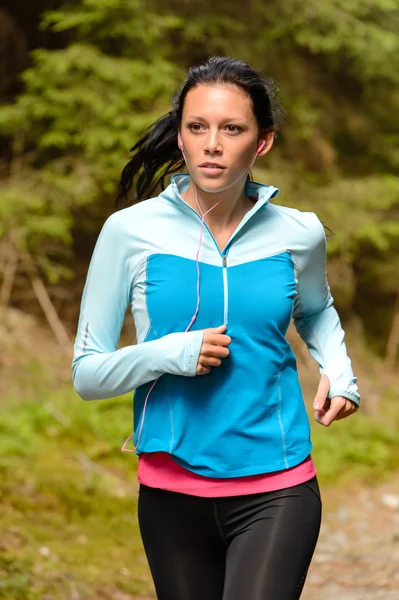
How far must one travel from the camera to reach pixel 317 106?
421 inches

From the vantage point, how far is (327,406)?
2797mm

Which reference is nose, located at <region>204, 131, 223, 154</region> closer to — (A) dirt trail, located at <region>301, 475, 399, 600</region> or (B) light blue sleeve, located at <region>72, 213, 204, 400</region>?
(B) light blue sleeve, located at <region>72, 213, 204, 400</region>

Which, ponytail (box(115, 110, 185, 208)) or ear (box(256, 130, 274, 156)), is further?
ponytail (box(115, 110, 185, 208))

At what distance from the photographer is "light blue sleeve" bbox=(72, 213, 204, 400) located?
8.47ft

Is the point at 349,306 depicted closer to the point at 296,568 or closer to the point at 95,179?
the point at 95,179

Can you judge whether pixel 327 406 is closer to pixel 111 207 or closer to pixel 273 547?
pixel 273 547

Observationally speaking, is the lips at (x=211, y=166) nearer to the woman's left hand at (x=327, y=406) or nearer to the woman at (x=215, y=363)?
the woman at (x=215, y=363)

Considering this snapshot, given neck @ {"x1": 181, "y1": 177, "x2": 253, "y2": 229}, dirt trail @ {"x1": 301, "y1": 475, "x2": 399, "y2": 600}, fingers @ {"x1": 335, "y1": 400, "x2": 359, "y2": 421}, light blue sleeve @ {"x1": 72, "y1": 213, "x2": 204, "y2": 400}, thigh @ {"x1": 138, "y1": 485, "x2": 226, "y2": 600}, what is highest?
neck @ {"x1": 181, "y1": 177, "x2": 253, "y2": 229}

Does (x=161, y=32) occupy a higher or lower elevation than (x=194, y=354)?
higher

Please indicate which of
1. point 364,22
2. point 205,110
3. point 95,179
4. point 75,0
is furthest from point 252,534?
point 364,22

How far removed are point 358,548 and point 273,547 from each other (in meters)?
4.66

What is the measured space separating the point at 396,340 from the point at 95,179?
480 cm

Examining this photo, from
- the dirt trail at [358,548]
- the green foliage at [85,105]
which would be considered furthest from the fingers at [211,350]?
the green foliage at [85,105]

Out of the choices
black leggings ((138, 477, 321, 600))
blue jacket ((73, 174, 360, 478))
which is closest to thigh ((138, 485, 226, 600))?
black leggings ((138, 477, 321, 600))
